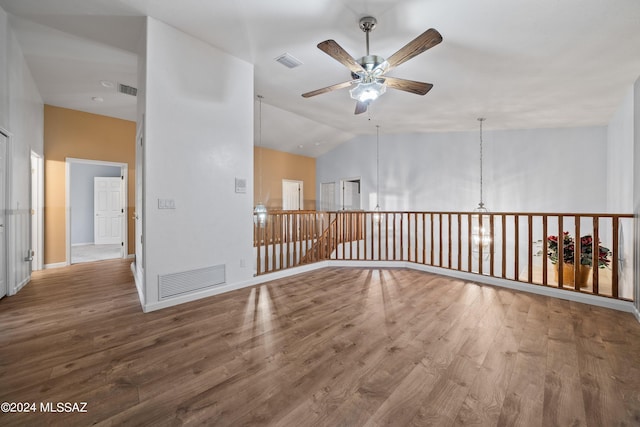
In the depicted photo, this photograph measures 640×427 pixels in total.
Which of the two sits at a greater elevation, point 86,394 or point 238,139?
point 238,139

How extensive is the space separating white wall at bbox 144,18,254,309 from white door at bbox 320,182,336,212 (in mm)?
5865

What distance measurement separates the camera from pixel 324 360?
1.88 metres

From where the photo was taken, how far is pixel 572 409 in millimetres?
1426

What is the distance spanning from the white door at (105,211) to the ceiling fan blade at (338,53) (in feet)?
A: 25.6

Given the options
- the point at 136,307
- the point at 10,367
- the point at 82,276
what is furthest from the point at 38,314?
the point at 82,276

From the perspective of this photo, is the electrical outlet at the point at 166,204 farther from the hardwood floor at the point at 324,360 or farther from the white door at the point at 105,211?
the white door at the point at 105,211

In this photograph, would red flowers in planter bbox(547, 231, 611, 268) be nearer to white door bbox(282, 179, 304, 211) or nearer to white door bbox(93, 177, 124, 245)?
white door bbox(282, 179, 304, 211)

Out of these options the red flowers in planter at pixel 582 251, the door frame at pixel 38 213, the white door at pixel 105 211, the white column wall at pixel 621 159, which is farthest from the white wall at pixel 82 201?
the white column wall at pixel 621 159

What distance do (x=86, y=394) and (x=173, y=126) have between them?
2.44 metres

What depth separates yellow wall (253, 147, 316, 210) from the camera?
8.12 m

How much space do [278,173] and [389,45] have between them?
6.04 m

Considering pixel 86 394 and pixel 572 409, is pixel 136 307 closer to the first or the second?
pixel 86 394

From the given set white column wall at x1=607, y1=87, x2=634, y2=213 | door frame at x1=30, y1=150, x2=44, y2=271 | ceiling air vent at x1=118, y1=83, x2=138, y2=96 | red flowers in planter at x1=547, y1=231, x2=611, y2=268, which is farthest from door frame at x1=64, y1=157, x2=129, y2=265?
white column wall at x1=607, y1=87, x2=634, y2=213

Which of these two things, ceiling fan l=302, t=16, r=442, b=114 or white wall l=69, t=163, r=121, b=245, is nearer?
ceiling fan l=302, t=16, r=442, b=114
